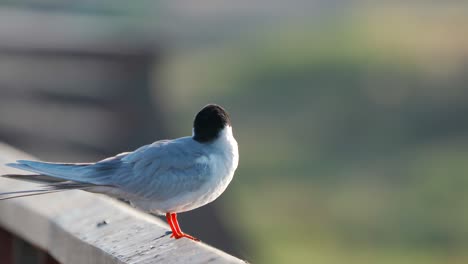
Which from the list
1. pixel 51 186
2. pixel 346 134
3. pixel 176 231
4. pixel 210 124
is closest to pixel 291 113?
pixel 346 134

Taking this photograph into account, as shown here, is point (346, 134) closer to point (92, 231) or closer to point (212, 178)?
point (212, 178)

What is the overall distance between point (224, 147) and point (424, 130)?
18851mm

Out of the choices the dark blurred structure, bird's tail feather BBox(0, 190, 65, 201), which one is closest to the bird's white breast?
bird's tail feather BBox(0, 190, 65, 201)

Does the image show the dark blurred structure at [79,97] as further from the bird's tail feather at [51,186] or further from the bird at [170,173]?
the bird's tail feather at [51,186]

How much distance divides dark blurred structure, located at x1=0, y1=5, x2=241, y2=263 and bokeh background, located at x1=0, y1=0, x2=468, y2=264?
23 mm

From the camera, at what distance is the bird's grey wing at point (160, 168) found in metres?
5.36

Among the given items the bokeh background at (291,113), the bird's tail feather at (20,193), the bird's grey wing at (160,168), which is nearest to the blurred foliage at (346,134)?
the bokeh background at (291,113)

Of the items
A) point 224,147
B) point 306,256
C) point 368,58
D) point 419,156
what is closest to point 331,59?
point 368,58

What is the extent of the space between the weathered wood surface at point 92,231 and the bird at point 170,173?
0.10 metres

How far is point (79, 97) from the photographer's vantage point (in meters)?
14.2

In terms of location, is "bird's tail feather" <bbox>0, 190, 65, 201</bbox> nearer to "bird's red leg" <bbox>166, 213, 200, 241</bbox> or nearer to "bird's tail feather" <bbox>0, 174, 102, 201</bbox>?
"bird's tail feather" <bbox>0, 174, 102, 201</bbox>

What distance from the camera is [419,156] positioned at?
71.8ft

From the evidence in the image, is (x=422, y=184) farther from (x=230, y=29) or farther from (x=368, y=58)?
(x=230, y=29)

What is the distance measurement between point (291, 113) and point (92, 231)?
21.1 meters
